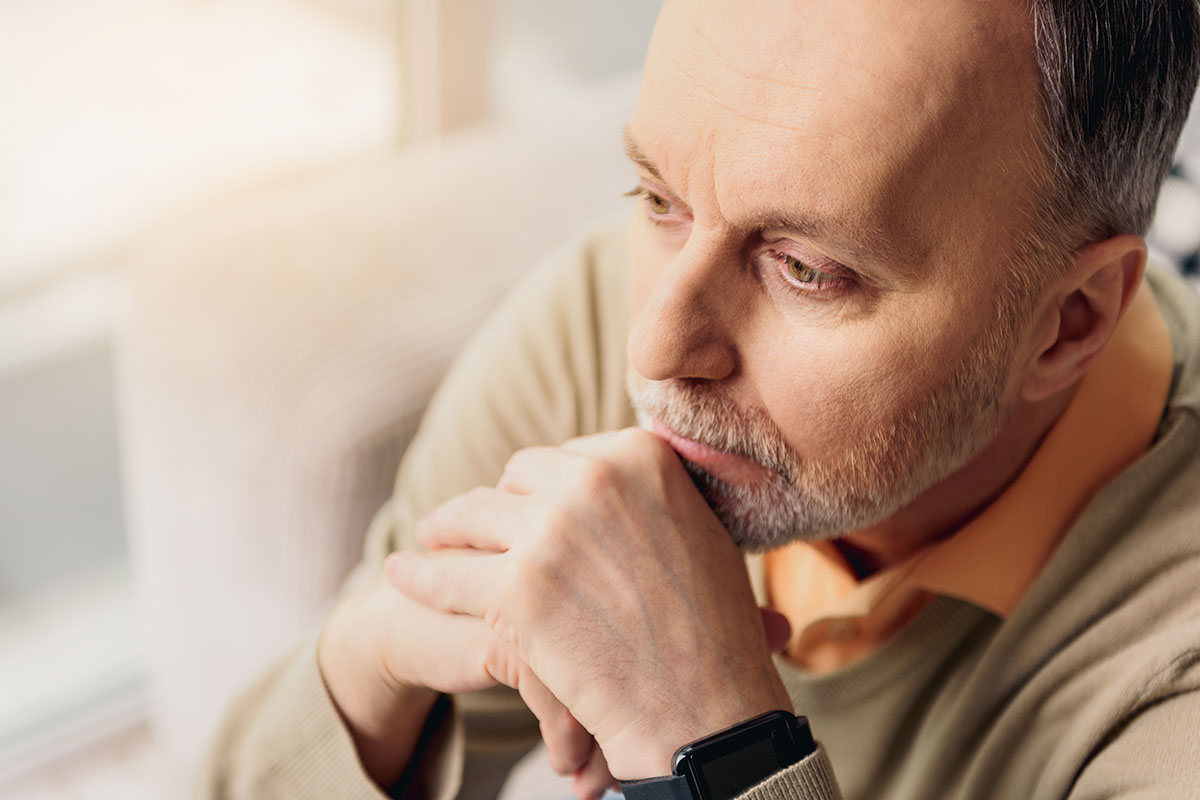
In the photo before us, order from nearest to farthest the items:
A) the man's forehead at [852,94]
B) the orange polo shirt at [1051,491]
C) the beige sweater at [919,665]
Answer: the man's forehead at [852,94], the beige sweater at [919,665], the orange polo shirt at [1051,491]

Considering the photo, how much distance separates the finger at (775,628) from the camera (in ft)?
3.19

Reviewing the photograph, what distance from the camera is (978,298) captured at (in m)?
0.82

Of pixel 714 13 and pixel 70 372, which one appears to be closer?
pixel 714 13

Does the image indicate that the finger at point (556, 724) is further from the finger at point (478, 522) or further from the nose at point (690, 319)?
the nose at point (690, 319)

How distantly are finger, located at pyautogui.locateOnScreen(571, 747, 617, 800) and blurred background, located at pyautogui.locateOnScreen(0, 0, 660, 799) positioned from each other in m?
0.54

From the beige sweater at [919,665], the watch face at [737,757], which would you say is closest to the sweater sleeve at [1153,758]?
the beige sweater at [919,665]

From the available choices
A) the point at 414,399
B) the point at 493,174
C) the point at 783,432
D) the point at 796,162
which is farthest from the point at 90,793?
the point at 796,162

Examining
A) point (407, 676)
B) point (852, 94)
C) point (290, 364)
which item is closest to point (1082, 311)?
point (852, 94)

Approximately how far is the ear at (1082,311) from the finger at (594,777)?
47 centimetres

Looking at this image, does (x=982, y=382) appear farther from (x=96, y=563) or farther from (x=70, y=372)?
(x=96, y=563)

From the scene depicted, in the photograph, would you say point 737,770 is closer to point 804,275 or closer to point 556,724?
point 556,724

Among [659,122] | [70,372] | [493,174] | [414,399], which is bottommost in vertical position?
[70,372]

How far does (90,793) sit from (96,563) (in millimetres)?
414

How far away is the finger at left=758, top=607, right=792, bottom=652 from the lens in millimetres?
973
